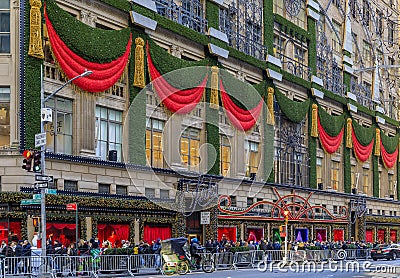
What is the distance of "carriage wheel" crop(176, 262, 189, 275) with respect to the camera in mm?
40906

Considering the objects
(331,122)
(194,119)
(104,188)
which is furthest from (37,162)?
(331,122)

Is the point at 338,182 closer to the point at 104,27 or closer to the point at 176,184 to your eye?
the point at 176,184

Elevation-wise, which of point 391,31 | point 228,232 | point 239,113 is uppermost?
point 391,31

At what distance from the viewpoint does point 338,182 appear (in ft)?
294

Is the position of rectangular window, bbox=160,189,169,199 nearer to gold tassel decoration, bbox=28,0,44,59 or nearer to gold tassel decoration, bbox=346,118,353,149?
gold tassel decoration, bbox=28,0,44,59

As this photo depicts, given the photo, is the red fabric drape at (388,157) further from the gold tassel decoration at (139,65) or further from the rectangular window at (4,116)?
the rectangular window at (4,116)

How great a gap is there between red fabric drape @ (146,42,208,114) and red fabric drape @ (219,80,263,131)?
144 inches

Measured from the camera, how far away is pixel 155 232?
54906mm

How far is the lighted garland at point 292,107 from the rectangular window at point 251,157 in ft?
19.3

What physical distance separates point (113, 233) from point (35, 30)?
14.1 m

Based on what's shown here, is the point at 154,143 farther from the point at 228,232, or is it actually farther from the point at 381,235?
the point at 381,235

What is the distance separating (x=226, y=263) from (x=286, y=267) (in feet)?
12.4

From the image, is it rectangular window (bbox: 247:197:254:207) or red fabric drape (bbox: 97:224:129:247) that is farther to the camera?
rectangular window (bbox: 247:197:254:207)

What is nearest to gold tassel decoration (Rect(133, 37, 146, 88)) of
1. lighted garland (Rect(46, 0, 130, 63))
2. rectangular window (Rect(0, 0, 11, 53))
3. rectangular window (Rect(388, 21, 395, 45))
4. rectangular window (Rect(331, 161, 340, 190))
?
lighted garland (Rect(46, 0, 130, 63))
